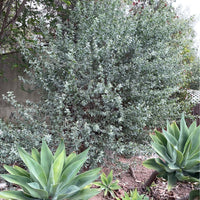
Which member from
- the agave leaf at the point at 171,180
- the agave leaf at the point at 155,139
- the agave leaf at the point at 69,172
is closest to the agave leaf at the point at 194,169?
the agave leaf at the point at 171,180

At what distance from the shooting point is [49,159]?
164cm

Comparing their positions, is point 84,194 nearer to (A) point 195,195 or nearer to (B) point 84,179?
(B) point 84,179

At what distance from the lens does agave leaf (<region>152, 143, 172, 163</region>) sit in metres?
1.74

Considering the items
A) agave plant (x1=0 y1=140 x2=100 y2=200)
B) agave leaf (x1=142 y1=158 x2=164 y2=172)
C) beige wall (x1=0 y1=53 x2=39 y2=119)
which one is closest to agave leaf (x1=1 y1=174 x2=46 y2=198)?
agave plant (x1=0 y1=140 x2=100 y2=200)

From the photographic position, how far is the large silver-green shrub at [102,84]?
2.74m

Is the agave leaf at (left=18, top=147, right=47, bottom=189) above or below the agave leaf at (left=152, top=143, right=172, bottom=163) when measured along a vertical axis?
below

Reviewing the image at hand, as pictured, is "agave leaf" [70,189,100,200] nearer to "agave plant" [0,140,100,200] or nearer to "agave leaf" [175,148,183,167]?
"agave plant" [0,140,100,200]

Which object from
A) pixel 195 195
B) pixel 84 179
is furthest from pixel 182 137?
pixel 84 179

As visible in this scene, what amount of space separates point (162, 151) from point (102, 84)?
1239 millimetres

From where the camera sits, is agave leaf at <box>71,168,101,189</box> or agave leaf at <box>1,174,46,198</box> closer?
agave leaf at <box>1,174,46,198</box>

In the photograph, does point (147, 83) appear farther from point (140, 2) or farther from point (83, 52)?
point (140, 2)

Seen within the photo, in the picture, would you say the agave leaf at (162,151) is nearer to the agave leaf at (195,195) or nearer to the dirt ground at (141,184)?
the agave leaf at (195,195)

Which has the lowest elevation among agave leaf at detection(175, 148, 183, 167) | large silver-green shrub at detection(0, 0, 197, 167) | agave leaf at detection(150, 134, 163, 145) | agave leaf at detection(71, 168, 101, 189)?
agave leaf at detection(71, 168, 101, 189)

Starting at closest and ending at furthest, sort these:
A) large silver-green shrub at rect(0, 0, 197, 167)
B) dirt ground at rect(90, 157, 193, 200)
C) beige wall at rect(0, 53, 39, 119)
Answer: dirt ground at rect(90, 157, 193, 200), large silver-green shrub at rect(0, 0, 197, 167), beige wall at rect(0, 53, 39, 119)
